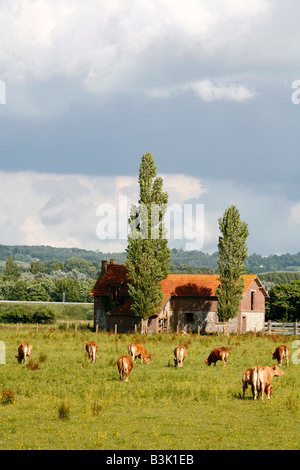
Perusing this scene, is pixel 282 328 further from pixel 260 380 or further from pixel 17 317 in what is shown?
pixel 17 317

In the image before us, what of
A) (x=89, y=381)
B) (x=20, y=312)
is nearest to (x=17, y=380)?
(x=89, y=381)

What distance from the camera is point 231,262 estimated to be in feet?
201

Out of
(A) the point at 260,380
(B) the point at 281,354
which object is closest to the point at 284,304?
(B) the point at 281,354

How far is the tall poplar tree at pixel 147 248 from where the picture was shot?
59.7 metres

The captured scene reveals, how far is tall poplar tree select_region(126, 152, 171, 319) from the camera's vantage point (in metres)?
59.7

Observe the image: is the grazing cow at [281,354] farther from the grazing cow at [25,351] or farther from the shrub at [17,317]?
the shrub at [17,317]

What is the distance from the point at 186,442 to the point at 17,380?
1205 centimetres

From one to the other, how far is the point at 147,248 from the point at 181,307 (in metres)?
8.66

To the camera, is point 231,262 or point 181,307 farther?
point 181,307

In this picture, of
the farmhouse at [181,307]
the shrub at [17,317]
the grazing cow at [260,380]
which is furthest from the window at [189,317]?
the shrub at [17,317]

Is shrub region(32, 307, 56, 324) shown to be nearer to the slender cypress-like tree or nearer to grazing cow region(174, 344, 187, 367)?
the slender cypress-like tree

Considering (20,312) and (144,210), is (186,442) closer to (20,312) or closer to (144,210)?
(144,210)

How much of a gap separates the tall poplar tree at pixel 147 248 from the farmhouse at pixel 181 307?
212cm

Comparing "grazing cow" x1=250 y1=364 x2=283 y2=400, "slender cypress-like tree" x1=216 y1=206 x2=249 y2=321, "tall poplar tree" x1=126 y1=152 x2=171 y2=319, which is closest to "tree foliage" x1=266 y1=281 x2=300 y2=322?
"slender cypress-like tree" x1=216 y1=206 x2=249 y2=321
